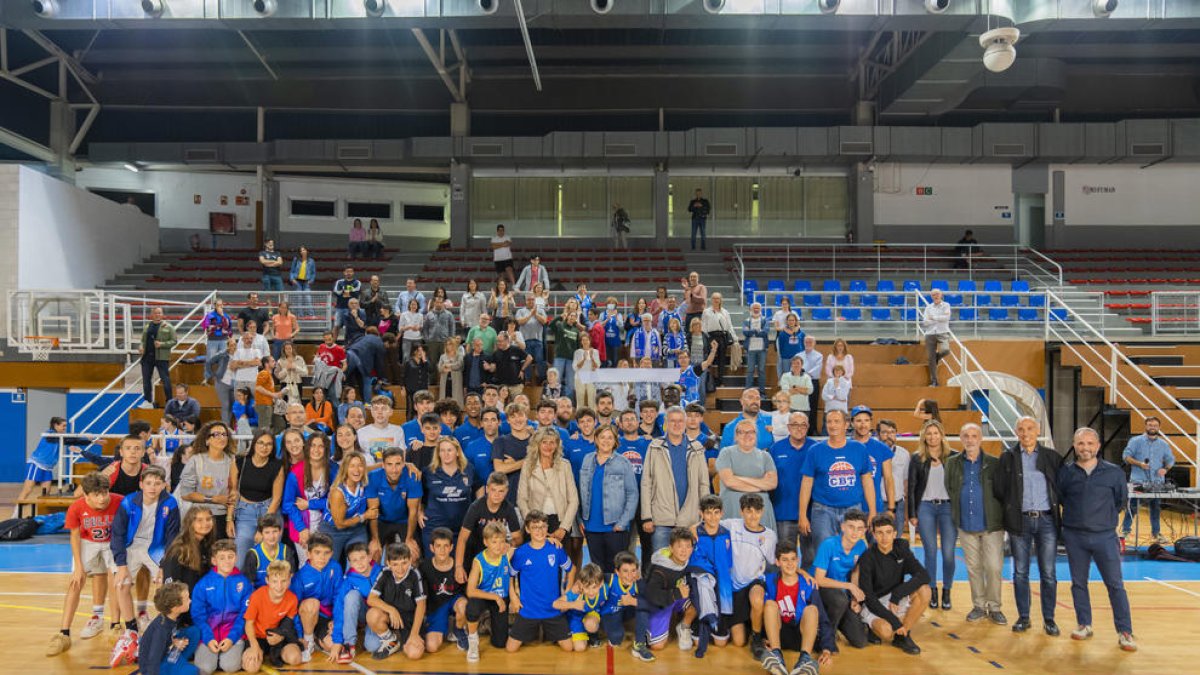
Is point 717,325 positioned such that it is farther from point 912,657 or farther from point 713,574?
point 912,657

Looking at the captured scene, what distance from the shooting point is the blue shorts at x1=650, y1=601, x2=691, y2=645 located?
7.27 metres

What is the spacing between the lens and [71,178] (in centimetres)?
2594

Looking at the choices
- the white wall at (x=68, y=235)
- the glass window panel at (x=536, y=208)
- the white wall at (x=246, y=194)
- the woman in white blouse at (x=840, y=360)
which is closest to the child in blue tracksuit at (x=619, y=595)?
the woman in white blouse at (x=840, y=360)

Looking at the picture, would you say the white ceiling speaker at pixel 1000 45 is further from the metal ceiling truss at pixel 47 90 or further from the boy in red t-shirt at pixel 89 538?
the metal ceiling truss at pixel 47 90

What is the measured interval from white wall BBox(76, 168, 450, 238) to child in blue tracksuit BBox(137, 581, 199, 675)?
77.1ft

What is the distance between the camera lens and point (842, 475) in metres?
7.69

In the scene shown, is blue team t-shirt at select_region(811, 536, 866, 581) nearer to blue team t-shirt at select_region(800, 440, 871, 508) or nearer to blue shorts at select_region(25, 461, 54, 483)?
blue team t-shirt at select_region(800, 440, 871, 508)

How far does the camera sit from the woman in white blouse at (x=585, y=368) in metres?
12.7

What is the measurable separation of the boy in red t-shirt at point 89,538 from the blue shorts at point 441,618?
2.47 metres

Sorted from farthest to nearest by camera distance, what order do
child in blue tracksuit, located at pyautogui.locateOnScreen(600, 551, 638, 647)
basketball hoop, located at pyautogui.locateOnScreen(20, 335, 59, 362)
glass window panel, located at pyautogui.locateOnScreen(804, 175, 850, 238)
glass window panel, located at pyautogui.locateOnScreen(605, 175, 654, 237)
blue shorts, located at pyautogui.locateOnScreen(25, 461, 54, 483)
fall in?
glass window panel, located at pyautogui.locateOnScreen(605, 175, 654, 237), glass window panel, located at pyautogui.locateOnScreen(804, 175, 850, 238), basketball hoop, located at pyautogui.locateOnScreen(20, 335, 59, 362), blue shorts, located at pyautogui.locateOnScreen(25, 461, 54, 483), child in blue tracksuit, located at pyautogui.locateOnScreen(600, 551, 638, 647)

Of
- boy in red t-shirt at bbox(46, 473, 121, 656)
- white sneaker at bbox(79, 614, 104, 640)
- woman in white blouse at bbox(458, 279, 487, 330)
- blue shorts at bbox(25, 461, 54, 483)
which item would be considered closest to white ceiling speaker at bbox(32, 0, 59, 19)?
blue shorts at bbox(25, 461, 54, 483)

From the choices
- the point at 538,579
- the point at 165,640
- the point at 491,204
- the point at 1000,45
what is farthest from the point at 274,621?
the point at 491,204

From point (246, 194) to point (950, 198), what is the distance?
21110mm

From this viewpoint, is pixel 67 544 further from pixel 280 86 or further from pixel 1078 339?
pixel 280 86
